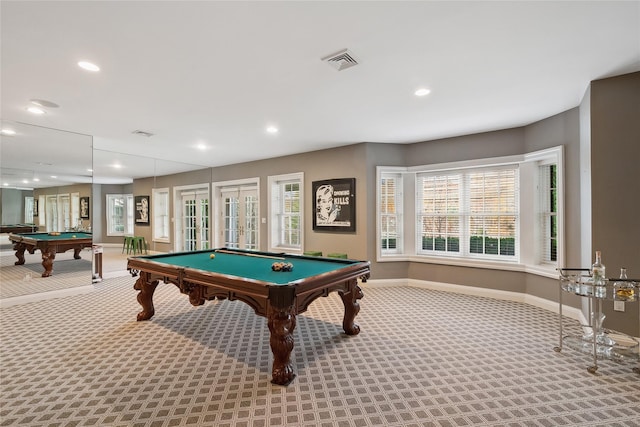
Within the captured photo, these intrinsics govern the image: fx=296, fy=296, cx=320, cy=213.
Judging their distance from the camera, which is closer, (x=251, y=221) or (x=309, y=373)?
(x=309, y=373)

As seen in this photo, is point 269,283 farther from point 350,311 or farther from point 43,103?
point 43,103

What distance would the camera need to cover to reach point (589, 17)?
1942 millimetres

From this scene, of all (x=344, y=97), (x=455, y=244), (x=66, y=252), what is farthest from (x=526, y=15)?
(x=66, y=252)

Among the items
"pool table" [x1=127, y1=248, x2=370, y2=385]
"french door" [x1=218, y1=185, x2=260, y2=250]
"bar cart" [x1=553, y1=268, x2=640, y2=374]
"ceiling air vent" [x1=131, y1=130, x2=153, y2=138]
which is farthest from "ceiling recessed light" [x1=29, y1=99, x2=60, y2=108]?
"bar cart" [x1=553, y1=268, x2=640, y2=374]

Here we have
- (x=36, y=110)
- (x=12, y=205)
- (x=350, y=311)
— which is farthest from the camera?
(x=12, y=205)

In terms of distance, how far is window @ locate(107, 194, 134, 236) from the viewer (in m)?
7.69

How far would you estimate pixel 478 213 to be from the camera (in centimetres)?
479

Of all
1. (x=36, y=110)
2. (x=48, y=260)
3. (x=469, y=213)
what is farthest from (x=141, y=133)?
(x=469, y=213)

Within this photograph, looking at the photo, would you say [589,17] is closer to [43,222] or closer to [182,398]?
[182,398]

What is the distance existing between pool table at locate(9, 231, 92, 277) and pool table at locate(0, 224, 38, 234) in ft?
0.19

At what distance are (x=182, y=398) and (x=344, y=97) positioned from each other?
3072 millimetres

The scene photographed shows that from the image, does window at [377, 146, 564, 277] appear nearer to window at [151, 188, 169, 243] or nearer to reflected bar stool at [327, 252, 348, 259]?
reflected bar stool at [327, 252, 348, 259]

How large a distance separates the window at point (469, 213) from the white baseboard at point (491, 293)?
20.8 inches

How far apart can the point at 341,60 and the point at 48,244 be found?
5282 mm
